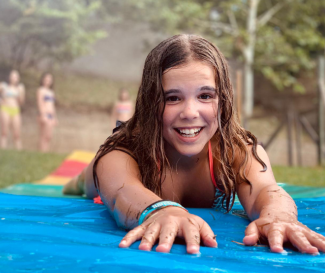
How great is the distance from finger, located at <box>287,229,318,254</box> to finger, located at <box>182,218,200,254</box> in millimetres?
358

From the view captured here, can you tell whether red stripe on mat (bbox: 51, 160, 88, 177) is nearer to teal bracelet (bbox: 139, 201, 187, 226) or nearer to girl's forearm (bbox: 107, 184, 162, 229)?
girl's forearm (bbox: 107, 184, 162, 229)

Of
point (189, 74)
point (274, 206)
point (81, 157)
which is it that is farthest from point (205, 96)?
point (81, 157)

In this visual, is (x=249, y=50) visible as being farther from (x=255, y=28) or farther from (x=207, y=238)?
(x=207, y=238)

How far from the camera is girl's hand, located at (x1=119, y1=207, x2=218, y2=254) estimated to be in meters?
1.49

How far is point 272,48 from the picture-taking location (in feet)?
48.4

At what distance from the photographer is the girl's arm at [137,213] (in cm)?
153

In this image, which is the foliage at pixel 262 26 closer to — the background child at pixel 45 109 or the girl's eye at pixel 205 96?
the background child at pixel 45 109

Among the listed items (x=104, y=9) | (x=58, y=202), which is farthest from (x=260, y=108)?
(x=58, y=202)

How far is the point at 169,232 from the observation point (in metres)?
1.52

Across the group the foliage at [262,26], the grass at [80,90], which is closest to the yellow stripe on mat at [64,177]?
the foliage at [262,26]

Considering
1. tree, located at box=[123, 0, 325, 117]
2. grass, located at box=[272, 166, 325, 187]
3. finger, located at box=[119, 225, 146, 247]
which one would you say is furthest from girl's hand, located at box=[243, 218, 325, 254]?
tree, located at box=[123, 0, 325, 117]

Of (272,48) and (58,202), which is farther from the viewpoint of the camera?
(272,48)

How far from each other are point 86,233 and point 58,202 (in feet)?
3.01

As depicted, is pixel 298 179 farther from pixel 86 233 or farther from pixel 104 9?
pixel 104 9
